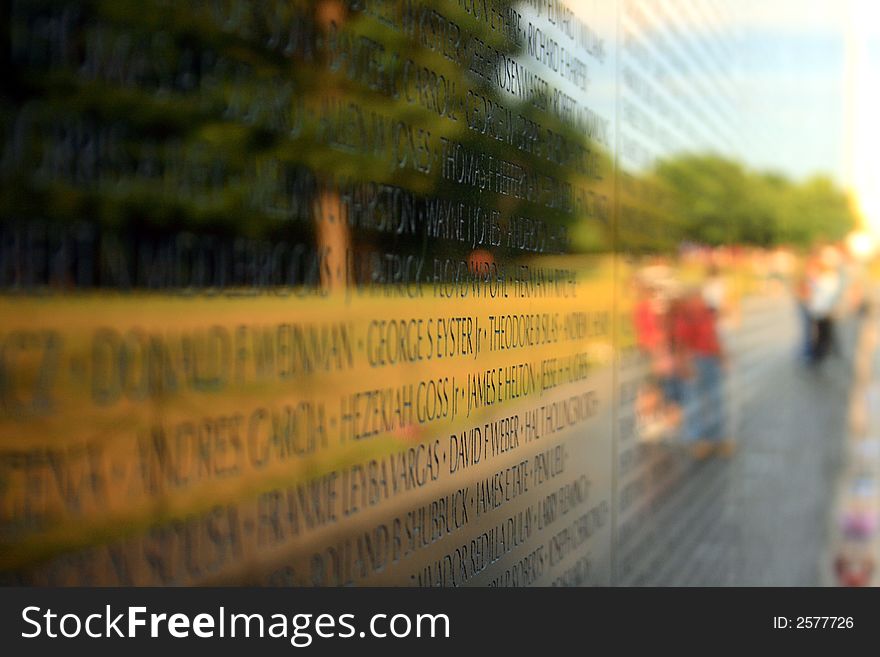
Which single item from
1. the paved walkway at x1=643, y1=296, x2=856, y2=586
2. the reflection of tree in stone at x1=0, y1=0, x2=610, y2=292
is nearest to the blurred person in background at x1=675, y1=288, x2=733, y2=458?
the paved walkway at x1=643, y1=296, x2=856, y2=586

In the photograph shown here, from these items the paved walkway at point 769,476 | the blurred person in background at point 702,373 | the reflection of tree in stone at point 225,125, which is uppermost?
the reflection of tree in stone at point 225,125

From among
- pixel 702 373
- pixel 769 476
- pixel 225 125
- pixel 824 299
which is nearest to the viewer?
pixel 225 125

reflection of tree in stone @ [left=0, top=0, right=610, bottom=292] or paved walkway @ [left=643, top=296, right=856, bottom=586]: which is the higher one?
reflection of tree in stone @ [left=0, top=0, right=610, bottom=292]

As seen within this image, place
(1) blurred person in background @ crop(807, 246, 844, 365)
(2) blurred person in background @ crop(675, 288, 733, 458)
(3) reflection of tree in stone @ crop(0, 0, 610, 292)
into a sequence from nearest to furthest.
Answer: (3) reflection of tree in stone @ crop(0, 0, 610, 292), (2) blurred person in background @ crop(675, 288, 733, 458), (1) blurred person in background @ crop(807, 246, 844, 365)

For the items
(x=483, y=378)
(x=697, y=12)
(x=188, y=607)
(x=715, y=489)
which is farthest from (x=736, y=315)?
(x=188, y=607)

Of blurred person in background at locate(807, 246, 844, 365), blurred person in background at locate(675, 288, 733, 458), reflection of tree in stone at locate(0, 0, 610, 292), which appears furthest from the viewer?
blurred person in background at locate(807, 246, 844, 365)

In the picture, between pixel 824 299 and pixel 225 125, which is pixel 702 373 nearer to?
pixel 225 125

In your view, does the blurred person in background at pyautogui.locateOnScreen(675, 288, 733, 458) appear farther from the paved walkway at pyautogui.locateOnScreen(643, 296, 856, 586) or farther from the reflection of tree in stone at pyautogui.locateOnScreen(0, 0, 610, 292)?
the reflection of tree in stone at pyautogui.locateOnScreen(0, 0, 610, 292)

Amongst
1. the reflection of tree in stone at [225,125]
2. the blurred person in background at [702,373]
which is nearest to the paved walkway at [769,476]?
the blurred person in background at [702,373]

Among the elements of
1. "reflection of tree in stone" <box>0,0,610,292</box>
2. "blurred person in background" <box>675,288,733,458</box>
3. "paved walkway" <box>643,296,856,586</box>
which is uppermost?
"reflection of tree in stone" <box>0,0,610,292</box>

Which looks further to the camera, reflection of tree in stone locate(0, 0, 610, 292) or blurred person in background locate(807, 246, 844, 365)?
blurred person in background locate(807, 246, 844, 365)

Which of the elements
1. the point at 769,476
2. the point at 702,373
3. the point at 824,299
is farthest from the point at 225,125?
the point at 824,299

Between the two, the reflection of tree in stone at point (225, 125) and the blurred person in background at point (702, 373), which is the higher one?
the reflection of tree in stone at point (225, 125)

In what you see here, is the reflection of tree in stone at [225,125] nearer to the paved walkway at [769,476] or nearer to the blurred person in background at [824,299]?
the paved walkway at [769,476]
